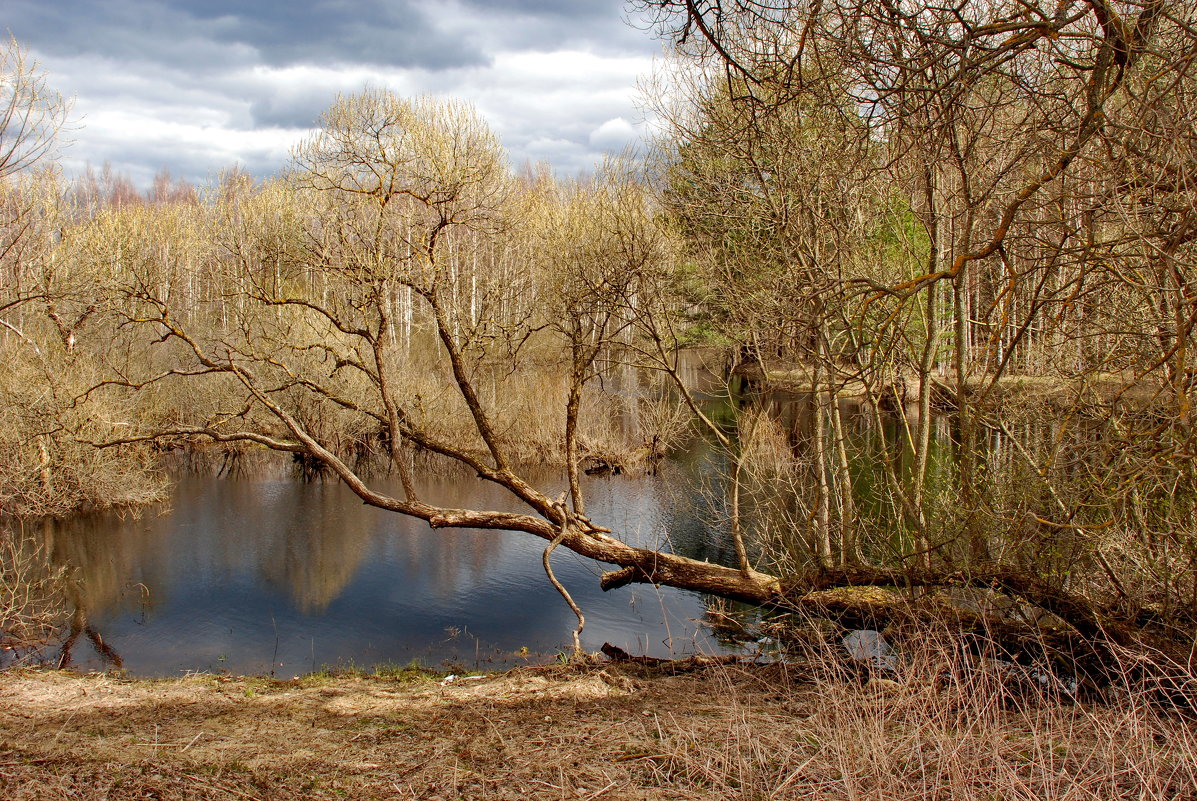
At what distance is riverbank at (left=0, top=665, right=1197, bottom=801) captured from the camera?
3.60 m

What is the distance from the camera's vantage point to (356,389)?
60.7 ft

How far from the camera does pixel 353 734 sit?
5465 millimetres

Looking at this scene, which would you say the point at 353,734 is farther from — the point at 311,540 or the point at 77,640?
the point at 311,540

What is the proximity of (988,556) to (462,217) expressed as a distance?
801cm

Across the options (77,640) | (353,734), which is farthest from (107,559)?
(353,734)

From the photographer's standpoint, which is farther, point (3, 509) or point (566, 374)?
point (566, 374)

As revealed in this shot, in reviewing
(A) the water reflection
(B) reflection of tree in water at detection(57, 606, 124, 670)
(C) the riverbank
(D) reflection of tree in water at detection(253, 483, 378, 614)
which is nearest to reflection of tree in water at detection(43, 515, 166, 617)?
(A) the water reflection

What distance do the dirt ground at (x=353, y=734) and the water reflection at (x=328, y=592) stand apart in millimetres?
1499

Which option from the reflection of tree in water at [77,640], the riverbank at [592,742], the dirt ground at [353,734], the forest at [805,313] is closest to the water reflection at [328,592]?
the reflection of tree in water at [77,640]

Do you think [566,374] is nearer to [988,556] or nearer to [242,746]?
[988,556]

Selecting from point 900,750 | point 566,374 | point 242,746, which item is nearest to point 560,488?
point 566,374

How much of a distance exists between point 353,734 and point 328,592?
6.42 meters

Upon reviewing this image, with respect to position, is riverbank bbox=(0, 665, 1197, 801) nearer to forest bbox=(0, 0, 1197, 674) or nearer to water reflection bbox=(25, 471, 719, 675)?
forest bbox=(0, 0, 1197, 674)

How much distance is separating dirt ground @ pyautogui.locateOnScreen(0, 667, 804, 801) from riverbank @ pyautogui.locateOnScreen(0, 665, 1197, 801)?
19 millimetres
